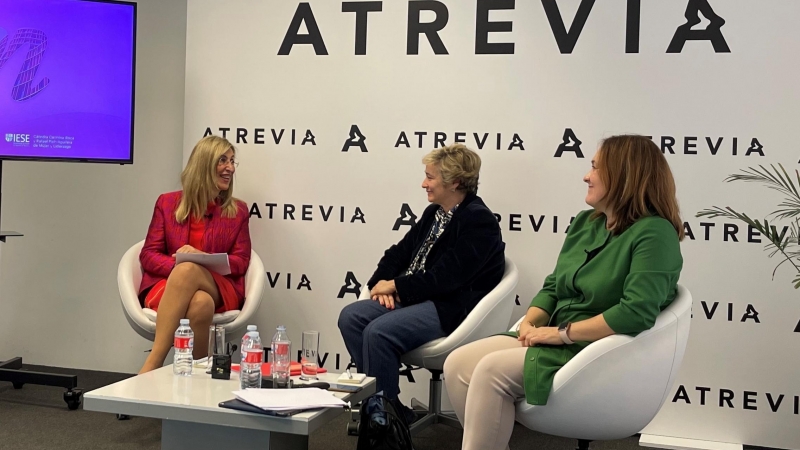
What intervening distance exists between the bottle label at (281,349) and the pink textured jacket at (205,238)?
1435 millimetres

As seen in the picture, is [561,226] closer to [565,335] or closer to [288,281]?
[565,335]

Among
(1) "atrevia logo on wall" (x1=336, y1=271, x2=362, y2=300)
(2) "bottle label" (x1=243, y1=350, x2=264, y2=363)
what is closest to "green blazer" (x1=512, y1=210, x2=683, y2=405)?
(2) "bottle label" (x1=243, y1=350, x2=264, y2=363)

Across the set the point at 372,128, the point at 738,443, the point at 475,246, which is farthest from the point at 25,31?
the point at 738,443

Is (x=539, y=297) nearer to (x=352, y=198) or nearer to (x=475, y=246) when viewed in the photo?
(x=475, y=246)

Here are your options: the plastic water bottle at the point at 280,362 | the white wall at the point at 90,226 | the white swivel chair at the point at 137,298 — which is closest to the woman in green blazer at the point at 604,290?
the plastic water bottle at the point at 280,362

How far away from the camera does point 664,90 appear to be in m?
4.06

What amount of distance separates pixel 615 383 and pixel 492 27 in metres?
2.22

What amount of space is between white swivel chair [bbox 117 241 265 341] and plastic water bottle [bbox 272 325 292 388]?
1233 millimetres

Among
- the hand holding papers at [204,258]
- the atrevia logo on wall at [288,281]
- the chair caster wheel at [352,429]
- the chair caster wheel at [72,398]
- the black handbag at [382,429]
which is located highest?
the hand holding papers at [204,258]

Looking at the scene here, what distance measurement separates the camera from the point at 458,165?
3.87 m

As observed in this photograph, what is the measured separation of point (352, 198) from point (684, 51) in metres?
1.87

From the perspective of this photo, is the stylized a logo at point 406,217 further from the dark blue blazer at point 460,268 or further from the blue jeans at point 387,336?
the blue jeans at point 387,336

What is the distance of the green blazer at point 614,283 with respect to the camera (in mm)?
2699

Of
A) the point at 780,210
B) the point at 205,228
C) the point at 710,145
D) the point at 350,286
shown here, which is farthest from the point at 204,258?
the point at 780,210
